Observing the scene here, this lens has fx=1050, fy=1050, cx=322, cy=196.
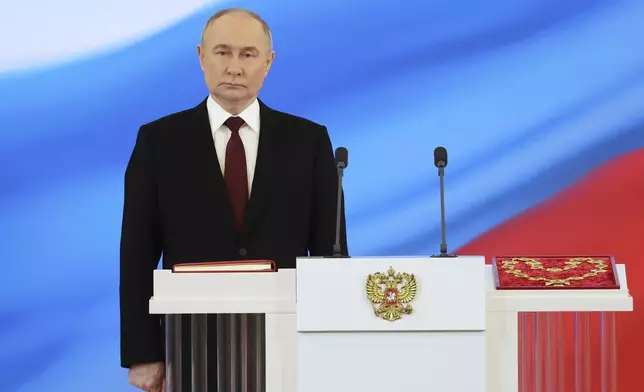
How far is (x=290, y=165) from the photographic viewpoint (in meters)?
2.93

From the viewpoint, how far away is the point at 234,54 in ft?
9.60

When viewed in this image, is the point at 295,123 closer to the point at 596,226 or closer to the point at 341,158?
the point at 341,158

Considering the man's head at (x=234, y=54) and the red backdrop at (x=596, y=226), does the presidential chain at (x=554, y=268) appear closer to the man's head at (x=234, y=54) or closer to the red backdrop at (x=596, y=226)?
the man's head at (x=234, y=54)

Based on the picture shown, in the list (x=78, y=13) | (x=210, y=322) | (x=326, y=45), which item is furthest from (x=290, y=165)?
(x=78, y=13)

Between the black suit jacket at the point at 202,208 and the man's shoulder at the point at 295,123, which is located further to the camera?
the man's shoulder at the point at 295,123

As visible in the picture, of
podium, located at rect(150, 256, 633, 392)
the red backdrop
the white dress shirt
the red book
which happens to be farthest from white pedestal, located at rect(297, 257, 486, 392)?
the red backdrop

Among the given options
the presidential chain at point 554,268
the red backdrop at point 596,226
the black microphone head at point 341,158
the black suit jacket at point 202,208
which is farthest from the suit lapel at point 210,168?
the red backdrop at point 596,226

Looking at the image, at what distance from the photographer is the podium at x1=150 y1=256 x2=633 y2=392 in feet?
7.55

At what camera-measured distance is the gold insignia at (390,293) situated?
229 centimetres

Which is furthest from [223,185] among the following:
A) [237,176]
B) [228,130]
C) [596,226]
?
[596,226]

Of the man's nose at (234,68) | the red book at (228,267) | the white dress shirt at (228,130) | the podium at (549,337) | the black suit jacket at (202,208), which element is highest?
the man's nose at (234,68)

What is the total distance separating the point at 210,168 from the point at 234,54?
329 millimetres

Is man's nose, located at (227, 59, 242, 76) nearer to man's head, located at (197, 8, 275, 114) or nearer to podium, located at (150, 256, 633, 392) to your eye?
man's head, located at (197, 8, 275, 114)

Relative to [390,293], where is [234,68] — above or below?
above
